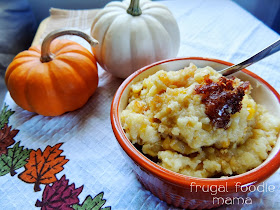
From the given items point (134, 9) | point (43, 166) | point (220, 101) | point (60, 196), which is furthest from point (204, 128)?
point (134, 9)

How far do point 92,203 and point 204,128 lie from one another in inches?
20.4

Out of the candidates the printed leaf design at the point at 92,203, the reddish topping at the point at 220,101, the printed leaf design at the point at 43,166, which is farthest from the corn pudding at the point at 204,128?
the printed leaf design at the point at 43,166

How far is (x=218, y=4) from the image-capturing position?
222cm

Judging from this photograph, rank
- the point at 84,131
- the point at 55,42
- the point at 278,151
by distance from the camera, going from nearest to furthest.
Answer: the point at 278,151
the point at 84,131
the point at 55,42

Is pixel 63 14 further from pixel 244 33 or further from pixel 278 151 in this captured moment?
pixel 278 151

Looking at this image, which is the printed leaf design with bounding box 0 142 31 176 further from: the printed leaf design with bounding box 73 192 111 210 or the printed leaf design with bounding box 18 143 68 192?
the printed leaf design with bounding box 73 192 111 210

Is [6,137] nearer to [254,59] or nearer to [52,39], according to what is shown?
[52,39]

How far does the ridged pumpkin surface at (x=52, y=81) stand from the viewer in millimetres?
1266

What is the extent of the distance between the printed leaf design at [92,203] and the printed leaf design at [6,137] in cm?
48

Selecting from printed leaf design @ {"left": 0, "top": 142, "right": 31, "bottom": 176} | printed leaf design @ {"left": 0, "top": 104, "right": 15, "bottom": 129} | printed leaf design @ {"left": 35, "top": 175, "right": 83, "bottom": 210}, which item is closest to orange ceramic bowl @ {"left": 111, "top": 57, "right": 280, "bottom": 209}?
printed leaf design @ {"left": 35, "top": 175, "right": 83, "bottom": 210}

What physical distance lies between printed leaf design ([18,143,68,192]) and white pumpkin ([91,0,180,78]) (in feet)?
1.77

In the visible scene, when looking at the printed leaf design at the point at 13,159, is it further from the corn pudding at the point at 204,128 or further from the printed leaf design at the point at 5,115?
the corn pudding at the point at 204,128

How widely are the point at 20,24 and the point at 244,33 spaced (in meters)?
1.87

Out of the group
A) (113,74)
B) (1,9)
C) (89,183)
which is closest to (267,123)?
(89,183)
